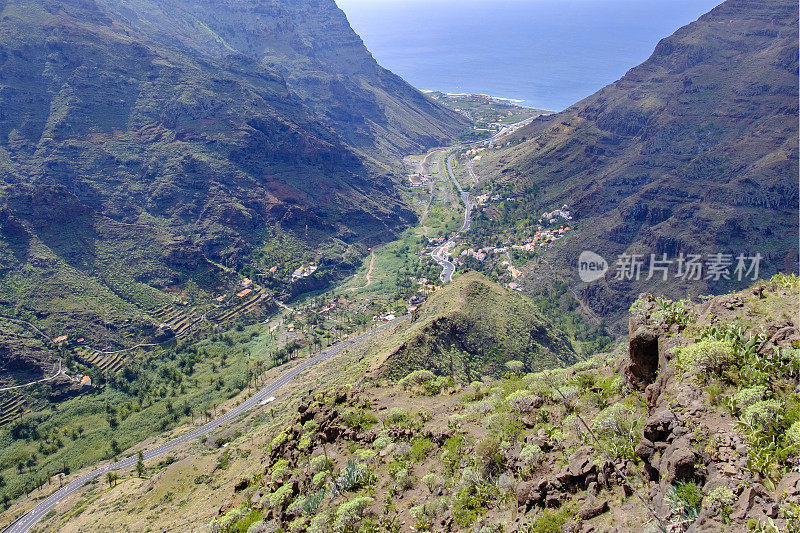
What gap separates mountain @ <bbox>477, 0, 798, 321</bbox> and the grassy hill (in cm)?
2776

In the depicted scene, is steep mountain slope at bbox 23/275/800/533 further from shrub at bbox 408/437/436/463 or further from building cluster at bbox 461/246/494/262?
building cluster at bbox 461/246/494/262

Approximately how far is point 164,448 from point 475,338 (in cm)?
3701

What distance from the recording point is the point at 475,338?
53656 millimetres

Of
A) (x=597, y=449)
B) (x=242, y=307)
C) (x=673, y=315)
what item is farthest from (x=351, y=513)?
(x=242, y=307)

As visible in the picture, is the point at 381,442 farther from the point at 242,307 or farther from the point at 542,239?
the point at 542,239

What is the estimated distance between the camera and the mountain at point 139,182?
83.9 metres

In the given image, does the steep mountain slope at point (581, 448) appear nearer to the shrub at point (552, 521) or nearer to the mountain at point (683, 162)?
the shrub at point (552, 521)

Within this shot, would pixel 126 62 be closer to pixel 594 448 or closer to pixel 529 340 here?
pixel 529 340

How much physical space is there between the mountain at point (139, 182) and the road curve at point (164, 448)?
3039 centimetres

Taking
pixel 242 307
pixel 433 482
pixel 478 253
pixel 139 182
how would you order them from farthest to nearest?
pixel 478 253 < pixel 139 182 < pixel 242 307 < pixel 433 482

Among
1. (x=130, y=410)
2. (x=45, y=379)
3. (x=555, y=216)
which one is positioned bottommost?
(x=130, y=410)

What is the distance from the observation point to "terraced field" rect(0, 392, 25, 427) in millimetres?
61781

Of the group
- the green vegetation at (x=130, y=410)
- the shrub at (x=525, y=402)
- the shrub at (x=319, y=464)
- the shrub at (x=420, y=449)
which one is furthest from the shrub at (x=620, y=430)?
the green vegetation at (x=130, y=410)

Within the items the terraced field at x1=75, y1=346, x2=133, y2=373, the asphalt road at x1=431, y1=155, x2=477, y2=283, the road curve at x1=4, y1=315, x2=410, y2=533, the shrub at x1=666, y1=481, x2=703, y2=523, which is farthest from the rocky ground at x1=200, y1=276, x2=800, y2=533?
the asphalt road at x1=431, y1=155, x2=477, y2=283
